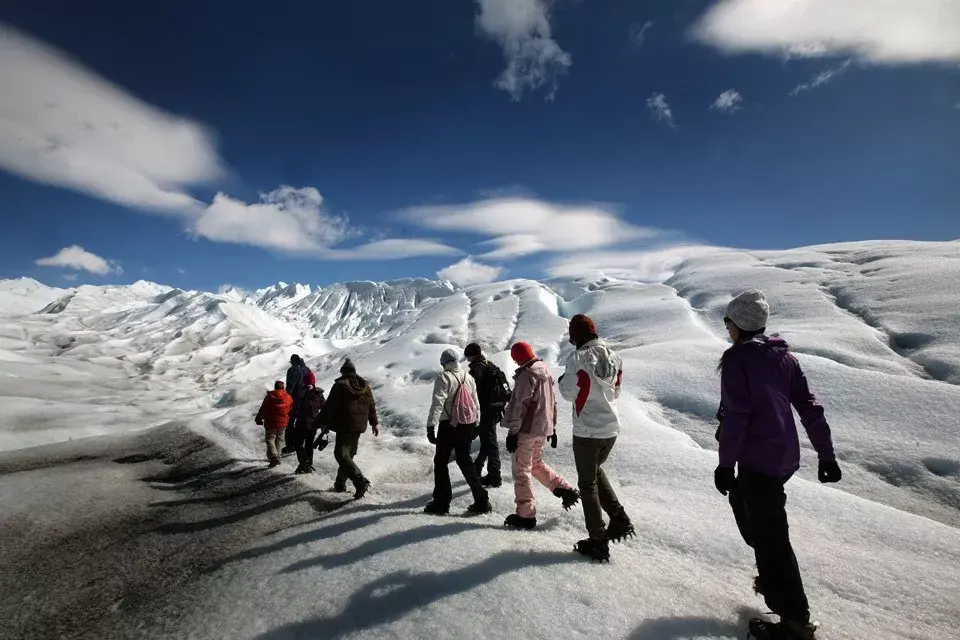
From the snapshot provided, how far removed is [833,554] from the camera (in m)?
5.93

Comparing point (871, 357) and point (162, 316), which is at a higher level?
point (162, 316)

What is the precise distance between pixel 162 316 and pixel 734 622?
21685 cm

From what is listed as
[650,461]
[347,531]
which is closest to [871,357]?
[650,461]

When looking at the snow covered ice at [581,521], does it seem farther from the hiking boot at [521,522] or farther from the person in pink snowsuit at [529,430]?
the person in pink snowsuit at [529,430]

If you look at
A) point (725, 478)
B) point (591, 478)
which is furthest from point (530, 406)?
point (725, 478)

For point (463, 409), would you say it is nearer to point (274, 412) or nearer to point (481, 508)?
point (481, 508)

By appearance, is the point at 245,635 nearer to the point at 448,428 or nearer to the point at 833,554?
the point at 448,428

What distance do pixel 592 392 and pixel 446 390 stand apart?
2.77 metres

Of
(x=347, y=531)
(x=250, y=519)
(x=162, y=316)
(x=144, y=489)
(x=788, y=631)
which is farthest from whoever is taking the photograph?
(x=162, y=316)

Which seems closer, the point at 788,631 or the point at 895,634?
the point at 788,631

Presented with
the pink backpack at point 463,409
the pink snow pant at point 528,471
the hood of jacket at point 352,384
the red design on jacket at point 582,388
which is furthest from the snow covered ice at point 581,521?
the hood of jacket at point 352,384

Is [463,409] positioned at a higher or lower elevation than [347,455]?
higher

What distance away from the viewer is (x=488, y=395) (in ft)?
Result: 28.7

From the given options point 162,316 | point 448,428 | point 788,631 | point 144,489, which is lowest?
point 144,489
